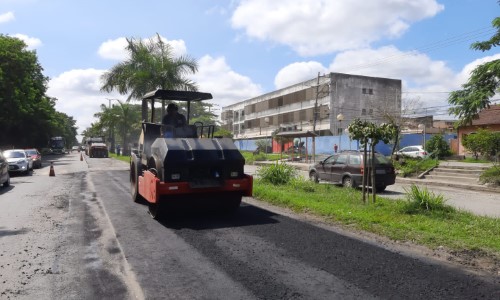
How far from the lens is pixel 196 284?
192 inches

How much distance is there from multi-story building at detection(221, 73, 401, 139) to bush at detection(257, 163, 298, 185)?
31.0 meters

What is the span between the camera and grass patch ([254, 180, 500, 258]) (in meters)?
6.75

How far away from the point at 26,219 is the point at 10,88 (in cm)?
3426

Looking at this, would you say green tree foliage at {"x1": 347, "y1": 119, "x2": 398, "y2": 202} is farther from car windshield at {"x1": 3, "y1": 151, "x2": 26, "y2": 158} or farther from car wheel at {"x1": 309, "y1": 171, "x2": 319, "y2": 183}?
car windshield at {"x1": 3, "y1": 151, "x2": 26, "y2": 158}

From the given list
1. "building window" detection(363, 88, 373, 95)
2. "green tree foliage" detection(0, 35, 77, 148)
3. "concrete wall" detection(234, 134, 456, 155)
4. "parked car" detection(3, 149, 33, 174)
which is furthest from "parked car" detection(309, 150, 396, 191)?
"building window" detection(363, 88, 373, 95)

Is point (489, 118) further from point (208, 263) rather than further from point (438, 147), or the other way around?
point (208, 263)

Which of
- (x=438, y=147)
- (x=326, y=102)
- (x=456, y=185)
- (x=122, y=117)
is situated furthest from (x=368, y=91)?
(x=456, y=185)

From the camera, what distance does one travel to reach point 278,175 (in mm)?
14914

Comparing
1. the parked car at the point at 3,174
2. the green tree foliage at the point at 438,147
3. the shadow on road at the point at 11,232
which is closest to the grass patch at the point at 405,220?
the shadow on road at the point at 11,232

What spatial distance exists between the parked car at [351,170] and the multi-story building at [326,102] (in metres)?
29.2

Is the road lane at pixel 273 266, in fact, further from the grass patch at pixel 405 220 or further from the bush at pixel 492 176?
the bush at pixel 492 176

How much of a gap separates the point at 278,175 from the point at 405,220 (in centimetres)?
709

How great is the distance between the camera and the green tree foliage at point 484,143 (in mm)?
24609

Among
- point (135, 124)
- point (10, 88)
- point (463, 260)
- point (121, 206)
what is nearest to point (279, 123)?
point (135, 124)
